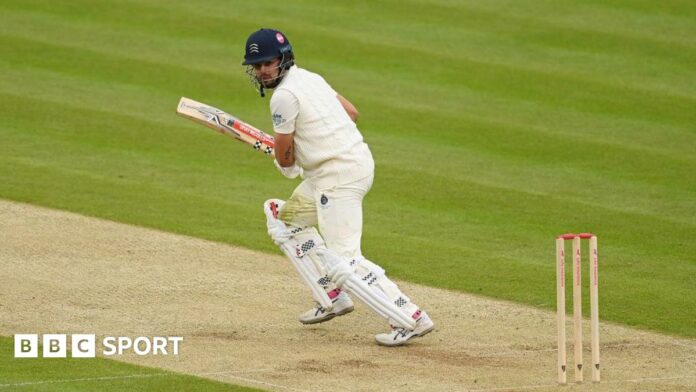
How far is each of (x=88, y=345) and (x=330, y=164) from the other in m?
1.97

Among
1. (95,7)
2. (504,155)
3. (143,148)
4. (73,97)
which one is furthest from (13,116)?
(504,155)

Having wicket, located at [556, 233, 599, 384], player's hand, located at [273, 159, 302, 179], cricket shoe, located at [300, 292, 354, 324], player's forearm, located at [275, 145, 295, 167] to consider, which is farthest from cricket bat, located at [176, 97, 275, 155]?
wicket, located at [556, 233, 599, 384]

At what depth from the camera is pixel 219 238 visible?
10617 millimetres

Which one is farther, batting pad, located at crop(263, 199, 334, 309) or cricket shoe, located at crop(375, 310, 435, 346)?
batting pad, located at crop(263, 199, 334, 309)

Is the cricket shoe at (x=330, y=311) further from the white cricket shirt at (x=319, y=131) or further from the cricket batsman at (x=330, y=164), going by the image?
the white cricket shirt at (x=319, y=131)

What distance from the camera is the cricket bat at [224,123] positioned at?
8852 millimetres

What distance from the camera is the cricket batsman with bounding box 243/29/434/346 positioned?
313 inches

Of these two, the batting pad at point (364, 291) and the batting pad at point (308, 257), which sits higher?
the batting pad at point (308, 257)

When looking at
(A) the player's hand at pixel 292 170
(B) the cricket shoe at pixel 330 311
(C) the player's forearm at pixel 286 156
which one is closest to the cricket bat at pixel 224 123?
(A) the player's hand at pixel 292 170

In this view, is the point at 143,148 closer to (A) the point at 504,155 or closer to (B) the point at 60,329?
(A) the point at 504,155

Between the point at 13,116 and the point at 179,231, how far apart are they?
12.8 feet

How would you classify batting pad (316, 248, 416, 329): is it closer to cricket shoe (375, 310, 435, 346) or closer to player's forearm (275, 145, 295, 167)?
cricket shoe (375, 310, 435, 346)

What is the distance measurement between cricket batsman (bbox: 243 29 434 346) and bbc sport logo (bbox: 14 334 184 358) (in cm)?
119

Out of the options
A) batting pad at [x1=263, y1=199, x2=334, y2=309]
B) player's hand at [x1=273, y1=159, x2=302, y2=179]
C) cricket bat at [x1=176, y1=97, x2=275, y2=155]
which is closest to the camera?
player's hand at [x1=273, y1=159, x2=302, y2=179]
